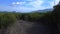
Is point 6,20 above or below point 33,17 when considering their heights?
above

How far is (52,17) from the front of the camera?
17312 millimetres

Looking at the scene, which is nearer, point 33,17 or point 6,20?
point 6,20

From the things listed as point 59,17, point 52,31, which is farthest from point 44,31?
point 59,17

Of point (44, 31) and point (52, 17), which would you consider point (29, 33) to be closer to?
point (44, 31)

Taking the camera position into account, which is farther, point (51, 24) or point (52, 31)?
point (51, 24)

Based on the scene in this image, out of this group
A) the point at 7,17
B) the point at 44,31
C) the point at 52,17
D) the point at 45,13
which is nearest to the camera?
the point at 7,17

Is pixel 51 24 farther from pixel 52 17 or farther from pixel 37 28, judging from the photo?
pixel 37 28

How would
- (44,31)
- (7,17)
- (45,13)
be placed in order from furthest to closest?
(45,13) < (44,31) < (7,17)

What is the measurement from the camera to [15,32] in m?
14.6

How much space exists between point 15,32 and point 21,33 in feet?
1.74

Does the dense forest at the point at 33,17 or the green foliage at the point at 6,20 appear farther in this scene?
the dense forest at the point at 33,17

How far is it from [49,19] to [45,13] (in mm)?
986

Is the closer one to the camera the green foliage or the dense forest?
the green foliage

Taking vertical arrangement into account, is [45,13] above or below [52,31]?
above
